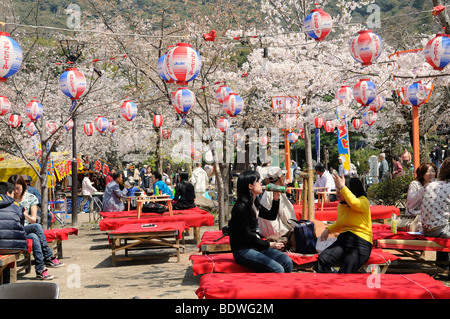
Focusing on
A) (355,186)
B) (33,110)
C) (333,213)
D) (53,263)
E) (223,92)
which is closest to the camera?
(355,186)

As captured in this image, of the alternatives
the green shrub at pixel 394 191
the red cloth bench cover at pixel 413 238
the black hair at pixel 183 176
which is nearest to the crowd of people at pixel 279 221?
the red cloth bench cover at pixel 413 238

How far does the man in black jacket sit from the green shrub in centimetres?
1086

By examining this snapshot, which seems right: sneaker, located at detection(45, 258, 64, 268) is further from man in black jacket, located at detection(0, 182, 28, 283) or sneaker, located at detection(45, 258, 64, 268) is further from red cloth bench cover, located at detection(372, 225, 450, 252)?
red cloth bench cover, located at detection(372, 225, 450, 252)

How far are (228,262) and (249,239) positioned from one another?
0.74 metres

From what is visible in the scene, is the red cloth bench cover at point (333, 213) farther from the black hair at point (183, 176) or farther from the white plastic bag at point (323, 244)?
the white plastic bag at point (323, 244)

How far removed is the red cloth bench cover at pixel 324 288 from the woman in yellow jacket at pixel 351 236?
1.74 ft

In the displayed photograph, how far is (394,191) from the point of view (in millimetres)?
14242

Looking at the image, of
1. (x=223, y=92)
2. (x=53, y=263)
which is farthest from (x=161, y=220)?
(x=223, y=92)

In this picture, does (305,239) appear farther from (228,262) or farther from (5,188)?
(5,188)

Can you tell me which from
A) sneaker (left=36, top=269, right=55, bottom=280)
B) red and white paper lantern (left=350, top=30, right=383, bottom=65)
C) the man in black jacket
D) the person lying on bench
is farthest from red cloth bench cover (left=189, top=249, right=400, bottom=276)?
red and white paper lantern (left=350, top=30, right=383, bottom=65)

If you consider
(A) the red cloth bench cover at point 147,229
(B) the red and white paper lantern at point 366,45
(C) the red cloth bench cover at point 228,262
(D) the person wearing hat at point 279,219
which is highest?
(B) the red and white paper lantern at point 366,45

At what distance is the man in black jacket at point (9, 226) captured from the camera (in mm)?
6910
